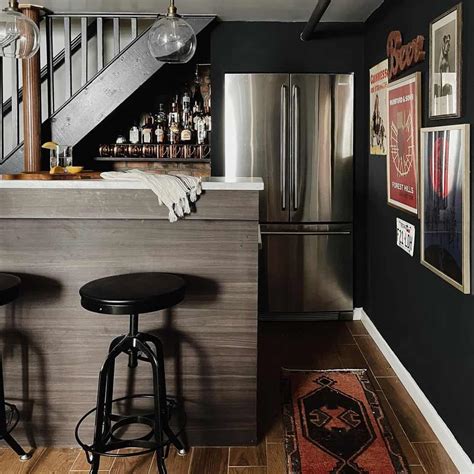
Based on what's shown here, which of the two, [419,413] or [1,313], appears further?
[419,413]

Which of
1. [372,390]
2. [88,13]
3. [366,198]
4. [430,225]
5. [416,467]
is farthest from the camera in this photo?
[366,198]

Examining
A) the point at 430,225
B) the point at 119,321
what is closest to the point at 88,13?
the point at 119,321

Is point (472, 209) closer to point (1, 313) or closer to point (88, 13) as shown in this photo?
point (1, 313)

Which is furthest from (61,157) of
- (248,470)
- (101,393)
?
(248,470)

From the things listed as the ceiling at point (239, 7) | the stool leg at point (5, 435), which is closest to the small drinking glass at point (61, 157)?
the stool leg at point (5, 435)

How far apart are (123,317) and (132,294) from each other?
516mm

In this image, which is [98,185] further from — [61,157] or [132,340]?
[132,340]

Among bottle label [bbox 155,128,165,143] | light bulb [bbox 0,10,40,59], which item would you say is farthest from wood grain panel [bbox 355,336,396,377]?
light bulb [bbox 0,10,40,59]

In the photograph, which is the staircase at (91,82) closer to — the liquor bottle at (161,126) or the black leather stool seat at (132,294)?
the liquor bottle at (161,126)

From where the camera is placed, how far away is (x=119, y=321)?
2.79m

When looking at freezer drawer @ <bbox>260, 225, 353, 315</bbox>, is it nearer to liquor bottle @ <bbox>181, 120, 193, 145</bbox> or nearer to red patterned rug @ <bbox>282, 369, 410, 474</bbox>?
liquor bottle @ <bbox>181, 120, 193, 145</bbox>

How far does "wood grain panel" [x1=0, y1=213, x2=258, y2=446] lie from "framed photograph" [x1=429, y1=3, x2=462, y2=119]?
3.48 feet

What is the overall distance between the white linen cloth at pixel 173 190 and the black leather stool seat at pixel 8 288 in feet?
2.02

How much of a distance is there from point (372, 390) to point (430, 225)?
3.55 feet
